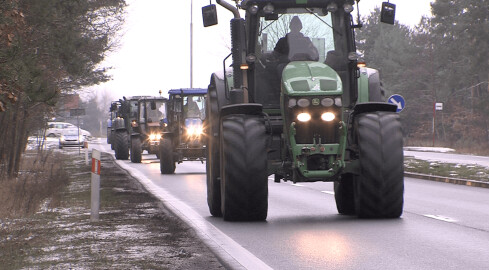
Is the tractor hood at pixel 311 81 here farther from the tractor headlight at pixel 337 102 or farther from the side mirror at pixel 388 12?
the side mirror at pixel 388 12

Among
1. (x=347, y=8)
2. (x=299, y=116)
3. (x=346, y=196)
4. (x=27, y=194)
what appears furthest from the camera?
(x=27, y=194)

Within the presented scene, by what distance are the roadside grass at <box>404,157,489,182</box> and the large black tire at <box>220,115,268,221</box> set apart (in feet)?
39.6

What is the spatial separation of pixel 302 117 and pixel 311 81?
0.48 m

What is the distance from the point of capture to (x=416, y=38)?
90688mm

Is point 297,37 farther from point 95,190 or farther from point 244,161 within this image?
point 95,190

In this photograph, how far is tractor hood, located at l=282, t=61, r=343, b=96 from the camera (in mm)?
12383

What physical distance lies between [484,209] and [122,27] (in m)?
30.3

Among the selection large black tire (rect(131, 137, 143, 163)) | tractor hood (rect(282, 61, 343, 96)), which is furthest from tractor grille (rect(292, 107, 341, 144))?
large black tire (rect(131, 137, 143, 163))

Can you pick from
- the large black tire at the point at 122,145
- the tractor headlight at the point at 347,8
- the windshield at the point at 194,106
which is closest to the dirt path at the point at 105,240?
the tractor headlight at the point at 347,8

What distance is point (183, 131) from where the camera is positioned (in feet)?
99.6

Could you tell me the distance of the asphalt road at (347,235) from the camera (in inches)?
352

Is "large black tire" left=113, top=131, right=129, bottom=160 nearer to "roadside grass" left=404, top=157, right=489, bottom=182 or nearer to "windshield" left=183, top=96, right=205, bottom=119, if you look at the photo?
"windshield" left=183, top=96, right=205, bottom=119

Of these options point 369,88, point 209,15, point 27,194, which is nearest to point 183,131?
point 27,194

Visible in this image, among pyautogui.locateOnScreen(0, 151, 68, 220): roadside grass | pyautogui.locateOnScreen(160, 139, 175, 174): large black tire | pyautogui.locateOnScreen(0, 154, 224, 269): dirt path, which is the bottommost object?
pyautogui.locateOnScreen(0, 154, 224, 269): dirt path
